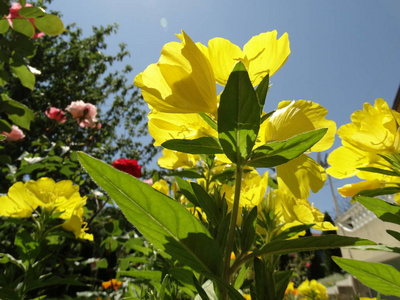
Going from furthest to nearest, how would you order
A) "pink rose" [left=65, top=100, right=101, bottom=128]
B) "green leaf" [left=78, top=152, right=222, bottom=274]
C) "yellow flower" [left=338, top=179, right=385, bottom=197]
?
"pink rose" [left=65, top=100, right=101, bottom=128] → "yellow flower" [left=338, top=179, right=385, bottom=197] → "green leaf" [left=78, top=152, right=222, bottom=274]

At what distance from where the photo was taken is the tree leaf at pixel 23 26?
5.01 feet

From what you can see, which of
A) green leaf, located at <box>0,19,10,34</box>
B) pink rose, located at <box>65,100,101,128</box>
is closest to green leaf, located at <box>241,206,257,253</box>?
green leaf, located at <box>0,19,10,34</box>

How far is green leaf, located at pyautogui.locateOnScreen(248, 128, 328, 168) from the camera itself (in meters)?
0.43

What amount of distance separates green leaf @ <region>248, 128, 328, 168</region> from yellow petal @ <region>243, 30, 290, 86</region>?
0.18 metres

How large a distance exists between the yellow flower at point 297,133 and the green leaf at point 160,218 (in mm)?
242

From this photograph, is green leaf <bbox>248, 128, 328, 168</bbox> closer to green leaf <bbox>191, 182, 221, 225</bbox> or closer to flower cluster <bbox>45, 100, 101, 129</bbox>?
green leaf <bbox>191, 182, 221, 225</bbox>

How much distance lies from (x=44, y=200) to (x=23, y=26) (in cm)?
95

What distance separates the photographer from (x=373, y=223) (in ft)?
23.7

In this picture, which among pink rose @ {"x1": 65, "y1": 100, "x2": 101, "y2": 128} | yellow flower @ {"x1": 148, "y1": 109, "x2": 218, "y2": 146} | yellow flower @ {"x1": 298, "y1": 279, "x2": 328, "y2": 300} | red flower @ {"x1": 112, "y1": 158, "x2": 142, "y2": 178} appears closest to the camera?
yellow flower @ {"x1": 148, "y1": 109, "x2": 218, "y2": 146}

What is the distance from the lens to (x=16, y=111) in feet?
5.07

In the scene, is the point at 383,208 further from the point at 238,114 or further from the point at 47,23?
the point at 47,23

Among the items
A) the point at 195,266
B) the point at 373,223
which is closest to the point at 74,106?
the point at 195,266

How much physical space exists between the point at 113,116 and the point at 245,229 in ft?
38.5

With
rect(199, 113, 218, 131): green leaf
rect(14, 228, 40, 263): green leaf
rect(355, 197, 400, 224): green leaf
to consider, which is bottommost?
rect(14, 228, 40, 263): green leaf
